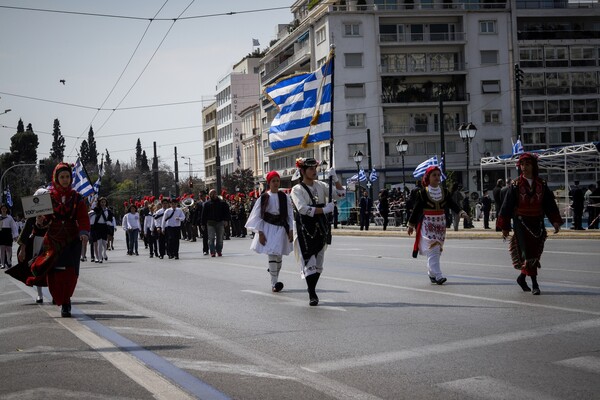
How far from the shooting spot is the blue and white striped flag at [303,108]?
15.7 meters

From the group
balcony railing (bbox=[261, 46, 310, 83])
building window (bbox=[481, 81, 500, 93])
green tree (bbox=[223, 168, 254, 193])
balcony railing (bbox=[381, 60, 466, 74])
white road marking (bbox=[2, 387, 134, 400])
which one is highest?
balcony railing (bbox=[261, 46, 310, 83])

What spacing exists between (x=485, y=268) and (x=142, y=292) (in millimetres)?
6274

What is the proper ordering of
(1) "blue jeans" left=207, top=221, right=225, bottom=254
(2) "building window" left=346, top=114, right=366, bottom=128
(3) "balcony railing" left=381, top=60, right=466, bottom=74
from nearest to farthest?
1. (1) "blue jeans" left=207, top=221, right=225, bottom=254
2. (3) "balcony railing" left=381, top=60, right=466, bottom=74
3. (2) "building window" left=346, top=114, right=366, bottom=128

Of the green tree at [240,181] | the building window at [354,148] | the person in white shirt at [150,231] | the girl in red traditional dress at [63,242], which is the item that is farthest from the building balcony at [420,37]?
the girl in red traditional dress at [63,242]

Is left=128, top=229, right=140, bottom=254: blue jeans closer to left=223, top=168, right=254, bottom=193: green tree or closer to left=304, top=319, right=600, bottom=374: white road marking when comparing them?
left=304, top=319, right=600, bottom=374: white road marking

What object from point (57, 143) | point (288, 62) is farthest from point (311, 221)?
point (57, 143)

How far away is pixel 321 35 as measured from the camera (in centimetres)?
8000

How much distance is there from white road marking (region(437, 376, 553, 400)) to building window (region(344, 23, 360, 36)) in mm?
73983

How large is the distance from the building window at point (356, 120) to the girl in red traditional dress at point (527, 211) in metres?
67.4

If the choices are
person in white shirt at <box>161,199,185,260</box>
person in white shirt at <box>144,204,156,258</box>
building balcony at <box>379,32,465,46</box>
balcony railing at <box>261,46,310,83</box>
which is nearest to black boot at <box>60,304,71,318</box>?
person in white shirt at <box>161,199,185,260</box>

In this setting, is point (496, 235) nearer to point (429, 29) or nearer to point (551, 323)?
point (551, 323)

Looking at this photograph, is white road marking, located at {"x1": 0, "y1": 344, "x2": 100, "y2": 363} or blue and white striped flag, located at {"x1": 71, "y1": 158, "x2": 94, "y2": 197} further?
blue and white striped flag, located at {"x1": 71, "y1": 158, "x2": 94, "y2": 197}

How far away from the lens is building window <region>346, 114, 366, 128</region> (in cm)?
7881

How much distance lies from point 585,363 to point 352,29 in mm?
73689
